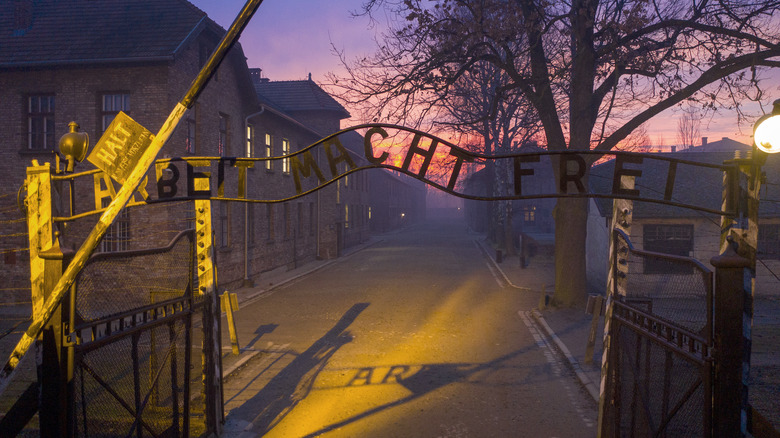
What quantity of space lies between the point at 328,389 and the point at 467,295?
9510 millimetres

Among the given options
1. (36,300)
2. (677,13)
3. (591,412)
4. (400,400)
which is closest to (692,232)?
(677,13)

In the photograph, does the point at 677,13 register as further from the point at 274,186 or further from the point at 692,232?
the point at 274,186

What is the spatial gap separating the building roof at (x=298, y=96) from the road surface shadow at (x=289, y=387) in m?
29.3

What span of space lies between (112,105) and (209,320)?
11828 mm

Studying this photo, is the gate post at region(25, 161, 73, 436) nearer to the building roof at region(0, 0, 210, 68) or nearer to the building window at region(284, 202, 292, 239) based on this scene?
the building roof at region(0, 0, 210, 68)

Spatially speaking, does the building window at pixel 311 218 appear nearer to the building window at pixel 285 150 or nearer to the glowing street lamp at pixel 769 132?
the building window at pixel 285 150

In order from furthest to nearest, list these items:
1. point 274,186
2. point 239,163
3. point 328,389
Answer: point 274,186
point 328,389
point 239,163

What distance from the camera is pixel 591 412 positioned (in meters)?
7.24

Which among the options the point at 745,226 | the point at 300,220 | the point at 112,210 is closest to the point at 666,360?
the point at 745,226

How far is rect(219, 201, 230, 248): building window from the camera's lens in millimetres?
18255

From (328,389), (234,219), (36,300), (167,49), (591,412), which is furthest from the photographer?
(234,219)

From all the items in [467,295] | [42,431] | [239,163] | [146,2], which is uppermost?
[146,2]

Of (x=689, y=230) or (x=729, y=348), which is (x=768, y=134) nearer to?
(x=729, y=348)

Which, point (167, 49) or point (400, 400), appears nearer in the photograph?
point (400, 400)
